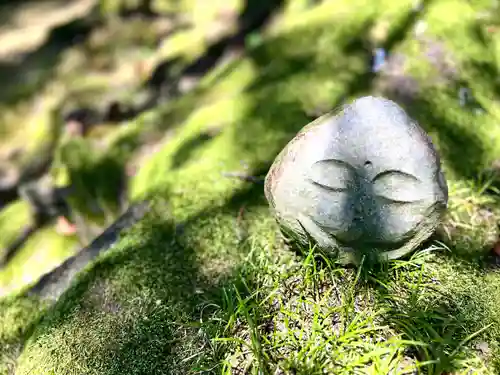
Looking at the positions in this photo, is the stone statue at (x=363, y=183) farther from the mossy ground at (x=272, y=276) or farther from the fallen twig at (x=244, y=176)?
the fallen twig at (x=244, y=176)

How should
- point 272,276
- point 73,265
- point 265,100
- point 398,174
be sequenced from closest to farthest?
point 398,174
point 272,276
point 73,265
point 265,100

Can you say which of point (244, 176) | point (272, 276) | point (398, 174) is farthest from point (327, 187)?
point (244, 176)

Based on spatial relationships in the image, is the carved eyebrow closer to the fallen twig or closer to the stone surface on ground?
the fallen twig

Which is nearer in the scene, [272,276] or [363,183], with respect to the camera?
[363,183]

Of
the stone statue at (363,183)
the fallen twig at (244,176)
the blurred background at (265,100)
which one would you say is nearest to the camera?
the stone statue at (363,183)

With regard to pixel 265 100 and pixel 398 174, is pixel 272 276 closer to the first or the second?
pixel 398 174

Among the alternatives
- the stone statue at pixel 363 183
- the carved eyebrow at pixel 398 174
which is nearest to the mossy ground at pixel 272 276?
the stone statue at pixel 363 183

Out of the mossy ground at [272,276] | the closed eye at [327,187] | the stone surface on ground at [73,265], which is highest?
the closed eye at [327,187]

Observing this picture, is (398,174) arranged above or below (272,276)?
above
